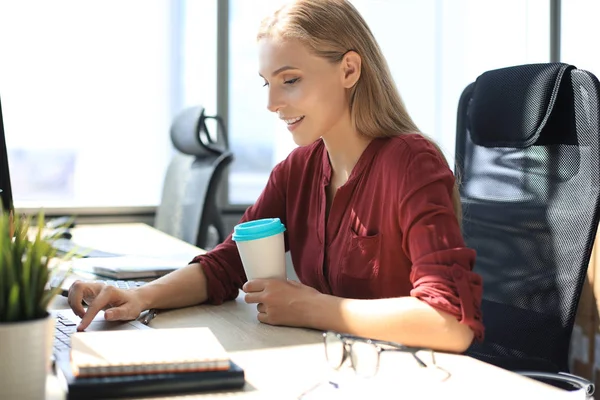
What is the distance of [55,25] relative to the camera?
315cm

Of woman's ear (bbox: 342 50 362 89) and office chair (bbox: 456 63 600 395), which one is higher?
woman's ear (bbox: 342 50 362 89)

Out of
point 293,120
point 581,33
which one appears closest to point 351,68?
point 293,120

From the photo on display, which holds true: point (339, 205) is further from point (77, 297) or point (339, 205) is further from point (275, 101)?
point (77, 297)

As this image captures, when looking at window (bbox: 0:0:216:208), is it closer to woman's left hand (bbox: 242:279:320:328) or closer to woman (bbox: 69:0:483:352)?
woman (bbox: 69:0:483:352)

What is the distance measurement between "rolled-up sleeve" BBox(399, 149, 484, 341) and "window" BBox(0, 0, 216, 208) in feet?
7.36

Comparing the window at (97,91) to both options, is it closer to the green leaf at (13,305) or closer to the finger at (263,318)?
the finger at (263,318)

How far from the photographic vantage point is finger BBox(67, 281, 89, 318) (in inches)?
50.0

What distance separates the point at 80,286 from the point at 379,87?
689 millimetres

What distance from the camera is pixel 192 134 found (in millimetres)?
2791

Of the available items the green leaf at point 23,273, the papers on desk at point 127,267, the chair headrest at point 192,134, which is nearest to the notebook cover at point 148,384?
the green leaf at point 23,273

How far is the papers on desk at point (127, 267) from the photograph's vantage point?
1.68m

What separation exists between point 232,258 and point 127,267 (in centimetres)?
31

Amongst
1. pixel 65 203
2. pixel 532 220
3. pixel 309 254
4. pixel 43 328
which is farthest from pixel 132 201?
pixel 43 328

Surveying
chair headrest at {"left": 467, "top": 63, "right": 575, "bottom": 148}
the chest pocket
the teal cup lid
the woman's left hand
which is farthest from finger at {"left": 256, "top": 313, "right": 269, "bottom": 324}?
chair headrest at {"left": 467, "top": 63, "right": 575, "bottom": 148}
